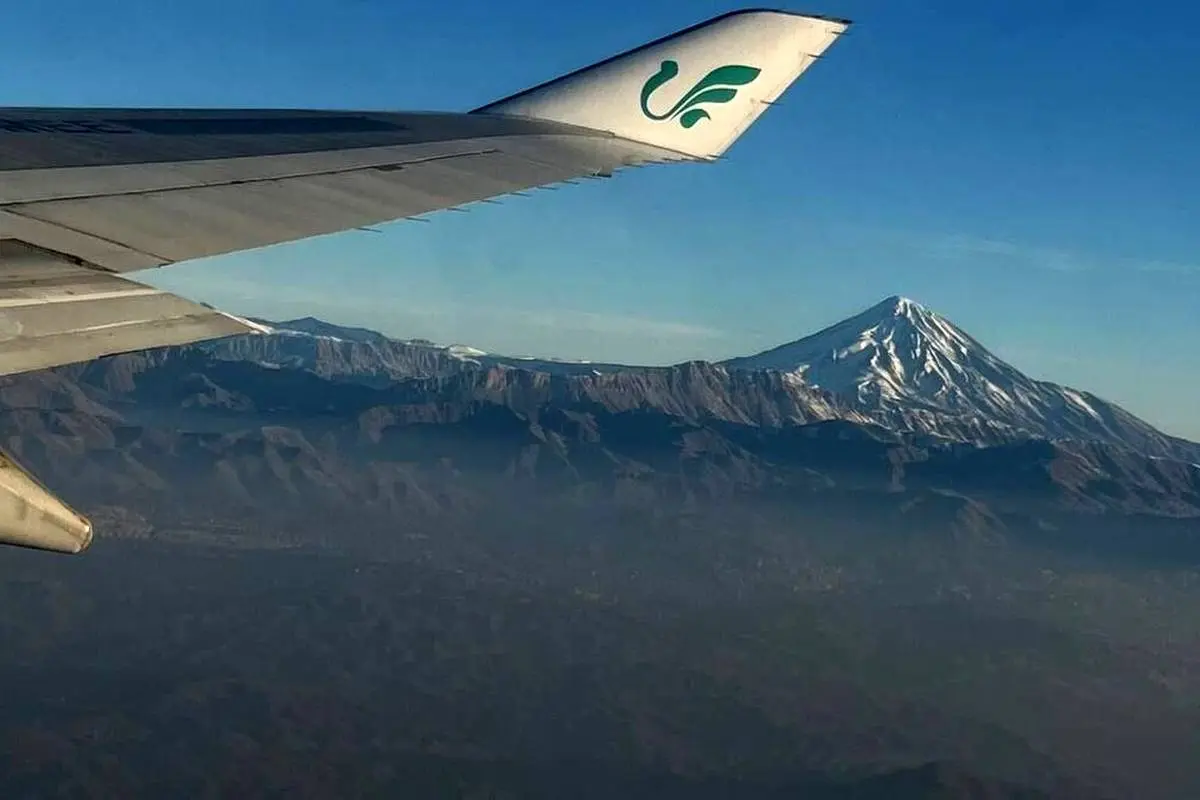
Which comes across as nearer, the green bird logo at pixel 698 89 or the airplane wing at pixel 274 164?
the airplane wing at pixel 274 164

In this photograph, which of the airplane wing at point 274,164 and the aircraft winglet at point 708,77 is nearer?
the airplane wing at point 274,164

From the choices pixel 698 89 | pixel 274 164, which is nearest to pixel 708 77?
pixel 698 89

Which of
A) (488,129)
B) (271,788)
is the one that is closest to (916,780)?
(271,788)

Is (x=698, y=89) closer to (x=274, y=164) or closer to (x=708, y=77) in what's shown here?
(x=708, y=77)

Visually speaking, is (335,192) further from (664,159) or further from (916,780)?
(916,780)

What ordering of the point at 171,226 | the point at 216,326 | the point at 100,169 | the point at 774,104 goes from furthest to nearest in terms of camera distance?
the point at 774,104 < the point at 100,169 < the point at 171,226 < the point at 216,326
